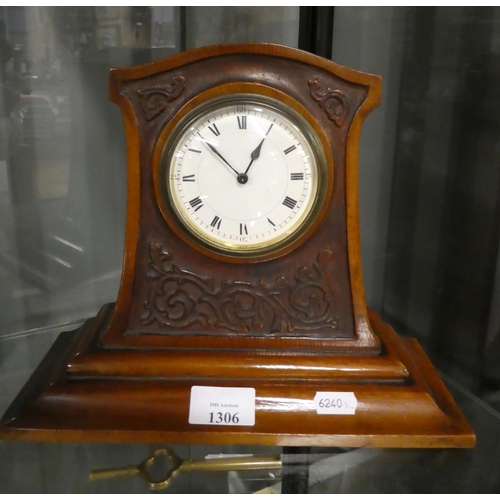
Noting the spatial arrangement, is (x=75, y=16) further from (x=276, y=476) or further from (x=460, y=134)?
(x=276, y=476)

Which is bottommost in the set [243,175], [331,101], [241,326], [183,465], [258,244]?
[183,465]

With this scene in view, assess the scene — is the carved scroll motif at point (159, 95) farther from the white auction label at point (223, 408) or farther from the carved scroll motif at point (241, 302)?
the white auction label at point (223, 408)

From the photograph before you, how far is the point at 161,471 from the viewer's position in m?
0.78

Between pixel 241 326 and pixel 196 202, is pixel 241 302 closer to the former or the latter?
pixel 241 326

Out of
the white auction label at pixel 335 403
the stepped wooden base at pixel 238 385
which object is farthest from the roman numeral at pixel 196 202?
the white auction label at pixel 335 403

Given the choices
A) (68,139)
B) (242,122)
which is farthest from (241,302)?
(68,139)

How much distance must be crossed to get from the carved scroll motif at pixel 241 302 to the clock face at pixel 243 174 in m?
0.06

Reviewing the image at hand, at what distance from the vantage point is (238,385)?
2.67ft

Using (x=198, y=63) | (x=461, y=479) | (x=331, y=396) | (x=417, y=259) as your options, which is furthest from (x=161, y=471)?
(x=417, y=259)

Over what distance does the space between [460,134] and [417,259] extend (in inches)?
11.0

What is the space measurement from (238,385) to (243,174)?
1.00 feet

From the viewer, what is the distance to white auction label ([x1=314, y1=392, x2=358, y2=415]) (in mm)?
788

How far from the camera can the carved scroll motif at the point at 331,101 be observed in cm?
81

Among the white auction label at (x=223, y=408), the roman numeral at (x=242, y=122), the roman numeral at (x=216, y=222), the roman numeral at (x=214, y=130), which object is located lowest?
the white auction label at (x=223, y=408)
